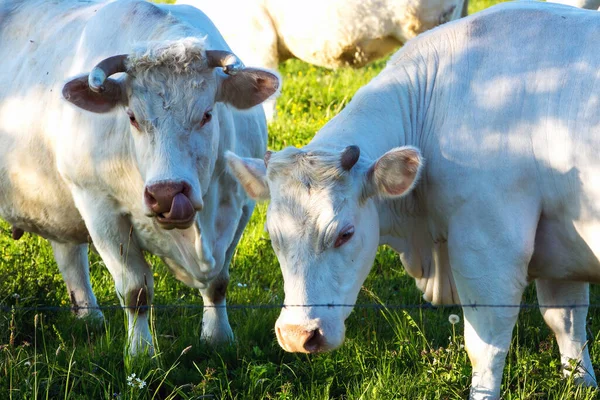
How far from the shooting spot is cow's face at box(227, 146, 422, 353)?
13.9 feet

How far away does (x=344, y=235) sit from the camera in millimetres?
4383

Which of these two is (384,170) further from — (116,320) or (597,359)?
(116,320)

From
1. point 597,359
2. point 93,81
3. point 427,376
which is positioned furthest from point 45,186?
point 597,359

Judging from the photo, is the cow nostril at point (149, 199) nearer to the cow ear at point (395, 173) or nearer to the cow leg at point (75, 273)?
the cow ear at point (395, 173)

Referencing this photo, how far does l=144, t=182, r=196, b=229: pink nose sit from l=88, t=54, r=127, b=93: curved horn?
0.60m

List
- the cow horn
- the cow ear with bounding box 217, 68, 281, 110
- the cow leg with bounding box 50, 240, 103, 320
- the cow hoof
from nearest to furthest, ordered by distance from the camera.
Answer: the cow horn → the cow ear with bounding box 217, 68, 281, 110 → the cow hoof → the cow leg with bounding box 50, 240, 103, 320

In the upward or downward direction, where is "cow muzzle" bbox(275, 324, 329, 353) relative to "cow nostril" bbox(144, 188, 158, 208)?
downward

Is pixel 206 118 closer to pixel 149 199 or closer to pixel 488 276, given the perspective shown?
pixel 149 199

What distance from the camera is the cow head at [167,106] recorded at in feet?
15.8

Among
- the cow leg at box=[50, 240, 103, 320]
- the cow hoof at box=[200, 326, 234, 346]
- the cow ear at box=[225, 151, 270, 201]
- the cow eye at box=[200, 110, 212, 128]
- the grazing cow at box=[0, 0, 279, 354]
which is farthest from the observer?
the cow leg at box=[50, 240, 103, 320]

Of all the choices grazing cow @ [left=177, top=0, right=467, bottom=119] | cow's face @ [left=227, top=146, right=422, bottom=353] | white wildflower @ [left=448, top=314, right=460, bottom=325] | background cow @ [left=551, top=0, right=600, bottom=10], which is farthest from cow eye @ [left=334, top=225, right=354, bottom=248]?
grazing cow @ [left=177, top=0, right=467, bottom=119]

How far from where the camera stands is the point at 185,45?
5039 mm

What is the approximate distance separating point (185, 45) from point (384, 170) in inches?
53.6

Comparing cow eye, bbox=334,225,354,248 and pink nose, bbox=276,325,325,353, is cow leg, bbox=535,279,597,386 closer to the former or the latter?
cow eye, bbox=334,225,354,248
